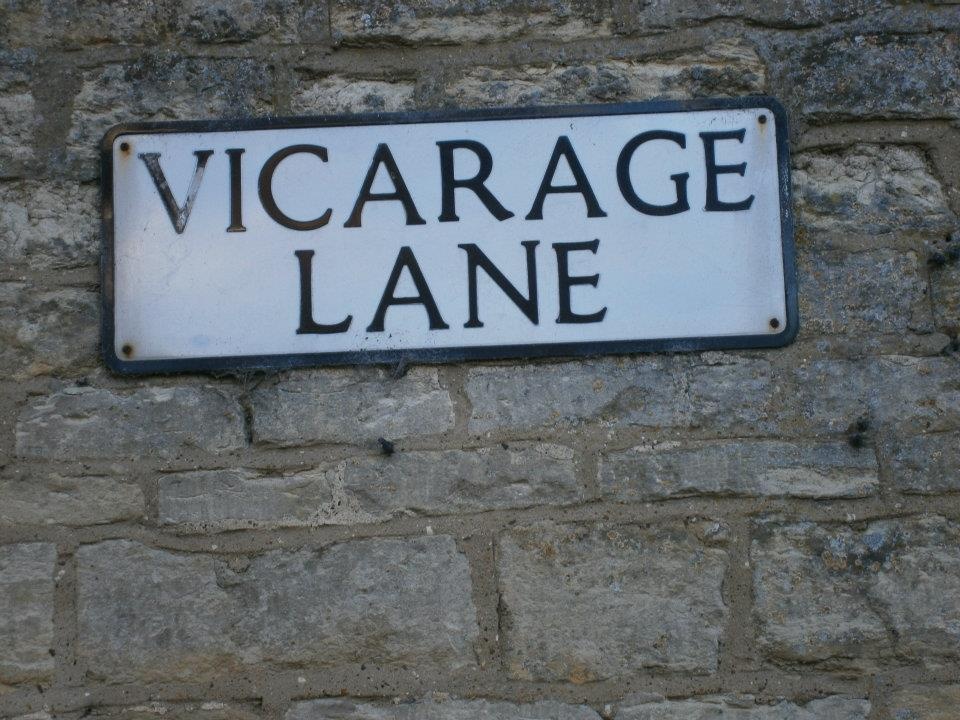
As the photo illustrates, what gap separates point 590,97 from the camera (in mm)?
1848

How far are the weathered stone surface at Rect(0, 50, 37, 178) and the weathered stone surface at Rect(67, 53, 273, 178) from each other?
0.08 metres

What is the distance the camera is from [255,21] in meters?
1.88

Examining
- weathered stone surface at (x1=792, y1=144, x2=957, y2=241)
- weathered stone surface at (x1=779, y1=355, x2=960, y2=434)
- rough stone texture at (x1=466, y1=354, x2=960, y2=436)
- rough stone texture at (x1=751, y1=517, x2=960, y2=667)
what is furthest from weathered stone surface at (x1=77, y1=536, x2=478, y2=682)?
weathered stone surface at (x1=792, y1=144, x2=957, y2=241)

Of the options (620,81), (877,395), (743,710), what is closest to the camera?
(743,710)

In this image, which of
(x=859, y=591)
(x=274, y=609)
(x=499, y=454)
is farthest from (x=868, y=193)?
(x=274, y=609)

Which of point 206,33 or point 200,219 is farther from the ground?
point 206,33

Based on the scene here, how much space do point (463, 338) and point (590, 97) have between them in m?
0.52

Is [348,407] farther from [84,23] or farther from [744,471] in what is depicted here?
[84,23]

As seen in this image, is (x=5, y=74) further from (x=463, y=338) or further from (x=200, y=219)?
(x=463, y=338)

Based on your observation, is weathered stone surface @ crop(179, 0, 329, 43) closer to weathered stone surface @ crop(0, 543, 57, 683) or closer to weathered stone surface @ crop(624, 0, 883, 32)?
weathered stone surface @ crop(624, 0, 883, 32)

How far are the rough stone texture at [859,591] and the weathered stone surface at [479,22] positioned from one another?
991 mm

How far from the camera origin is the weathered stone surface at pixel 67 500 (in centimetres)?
172

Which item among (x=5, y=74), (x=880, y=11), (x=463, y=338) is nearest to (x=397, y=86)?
(x=463, y=338)

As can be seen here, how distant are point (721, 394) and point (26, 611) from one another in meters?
1.27
